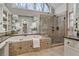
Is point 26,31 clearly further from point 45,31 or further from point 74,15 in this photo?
point 74,15

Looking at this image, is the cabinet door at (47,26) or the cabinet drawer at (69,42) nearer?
the cabinet drawer at (69,42)

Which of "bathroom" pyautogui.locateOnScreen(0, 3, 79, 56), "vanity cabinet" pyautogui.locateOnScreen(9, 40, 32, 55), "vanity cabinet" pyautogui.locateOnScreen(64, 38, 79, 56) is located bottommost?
"vanity cabinet" pyautogui.locateOnScreen(9, 40, 32, 55)

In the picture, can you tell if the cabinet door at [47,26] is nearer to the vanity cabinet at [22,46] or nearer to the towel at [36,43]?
the towel at [36,43]

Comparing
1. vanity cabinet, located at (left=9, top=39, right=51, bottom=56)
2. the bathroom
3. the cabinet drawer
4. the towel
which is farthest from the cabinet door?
the cabinet drawer

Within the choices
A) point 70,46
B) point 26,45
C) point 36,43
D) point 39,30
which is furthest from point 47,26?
point 70,46

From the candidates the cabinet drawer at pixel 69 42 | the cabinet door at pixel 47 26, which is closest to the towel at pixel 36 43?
the cabinet door at pixel 47 26

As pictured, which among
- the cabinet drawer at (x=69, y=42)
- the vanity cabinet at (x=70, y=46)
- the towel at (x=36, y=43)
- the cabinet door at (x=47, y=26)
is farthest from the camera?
the towel at (x=36, y=43)

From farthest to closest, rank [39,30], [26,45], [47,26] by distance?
1. [26,45]
2. [47,26]
3. [39,30]

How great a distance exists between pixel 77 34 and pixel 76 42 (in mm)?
220

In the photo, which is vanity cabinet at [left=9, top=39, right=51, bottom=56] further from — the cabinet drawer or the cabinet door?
the cabinet drawer

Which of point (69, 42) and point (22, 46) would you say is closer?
point (69, 42)

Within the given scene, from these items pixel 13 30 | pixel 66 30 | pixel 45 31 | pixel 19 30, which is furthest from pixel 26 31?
pixel 66 30

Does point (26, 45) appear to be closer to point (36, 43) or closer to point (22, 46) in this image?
point (22, 46)

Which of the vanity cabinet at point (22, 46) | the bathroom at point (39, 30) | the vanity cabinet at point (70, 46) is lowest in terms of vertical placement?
the vanity cabinet at point (22, 46)
